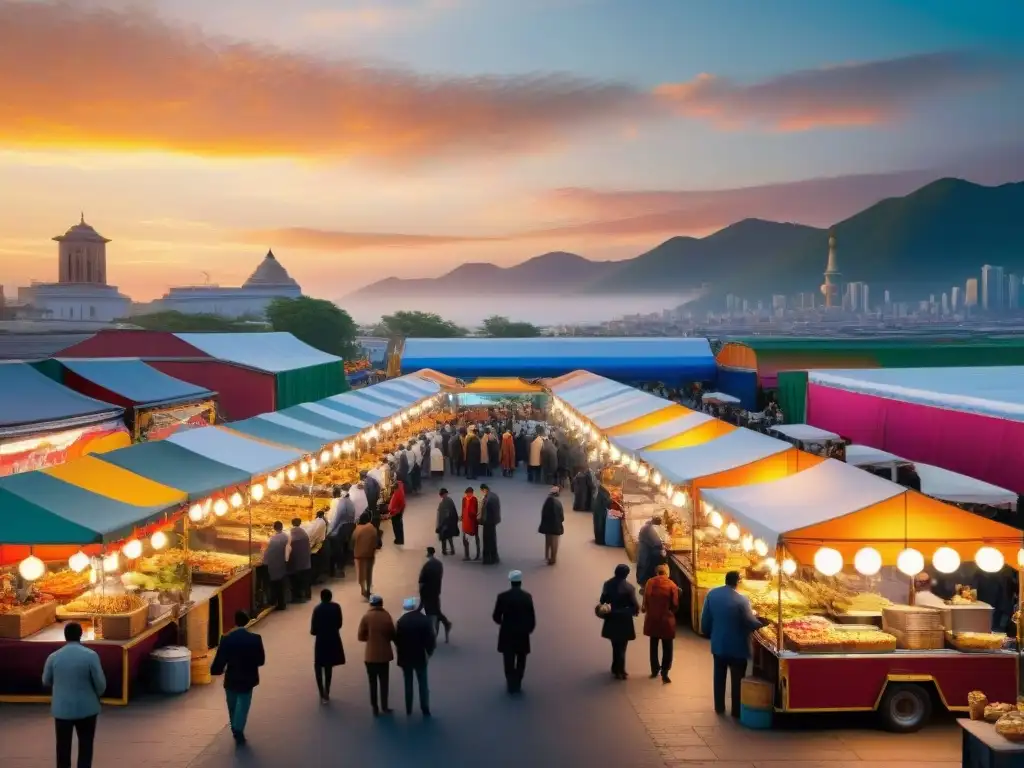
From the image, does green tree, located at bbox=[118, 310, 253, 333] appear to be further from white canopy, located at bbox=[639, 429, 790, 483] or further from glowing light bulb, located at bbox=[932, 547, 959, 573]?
glowing light bulb, located at bbox=[932, 547, 959, 573]

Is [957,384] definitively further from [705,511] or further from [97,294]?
[97,294]

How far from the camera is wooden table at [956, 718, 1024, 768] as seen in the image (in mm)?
5910

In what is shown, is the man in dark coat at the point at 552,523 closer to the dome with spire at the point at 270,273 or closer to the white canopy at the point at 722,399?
the white canopy at the point at 722,399

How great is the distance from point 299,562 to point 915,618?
294 inches

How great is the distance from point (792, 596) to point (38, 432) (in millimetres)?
13824

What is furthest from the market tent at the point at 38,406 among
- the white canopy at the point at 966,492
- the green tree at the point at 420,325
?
the green tree at the point at 420,325

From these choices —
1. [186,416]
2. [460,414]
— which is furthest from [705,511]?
[460,414]

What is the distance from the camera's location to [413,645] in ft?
26.7

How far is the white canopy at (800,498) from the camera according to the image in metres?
8.34

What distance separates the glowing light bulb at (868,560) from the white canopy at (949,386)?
32.6 feet

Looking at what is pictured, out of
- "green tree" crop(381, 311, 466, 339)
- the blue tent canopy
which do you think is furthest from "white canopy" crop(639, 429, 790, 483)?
"green tree" crop(381, 311, 466, 339)

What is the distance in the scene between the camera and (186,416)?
25000 mm

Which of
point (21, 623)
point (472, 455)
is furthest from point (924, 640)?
point (472, 455)

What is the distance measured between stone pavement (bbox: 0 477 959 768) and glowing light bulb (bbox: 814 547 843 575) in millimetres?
988
